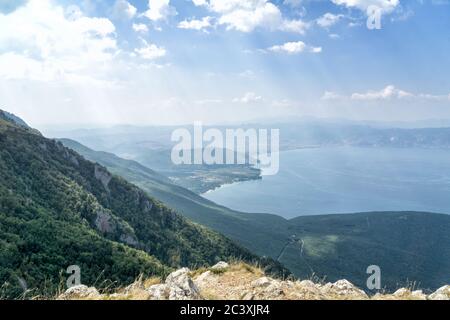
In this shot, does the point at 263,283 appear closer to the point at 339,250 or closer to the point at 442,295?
the point at 442,295

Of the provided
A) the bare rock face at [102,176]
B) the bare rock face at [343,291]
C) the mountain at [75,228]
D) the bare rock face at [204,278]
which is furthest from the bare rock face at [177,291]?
the bare rock face at [102,176]

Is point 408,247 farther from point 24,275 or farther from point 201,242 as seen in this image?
point 24,275

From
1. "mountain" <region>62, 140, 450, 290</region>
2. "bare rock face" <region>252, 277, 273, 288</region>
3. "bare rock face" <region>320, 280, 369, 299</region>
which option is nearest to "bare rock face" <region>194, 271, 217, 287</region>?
"bare rock face" <region>252, 277, 273, 288</region>

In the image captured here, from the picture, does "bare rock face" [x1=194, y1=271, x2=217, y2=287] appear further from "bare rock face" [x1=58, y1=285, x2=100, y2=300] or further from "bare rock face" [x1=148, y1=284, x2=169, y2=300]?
"bare rock face" [x1=58, y1=285, x2=100, y2=300]

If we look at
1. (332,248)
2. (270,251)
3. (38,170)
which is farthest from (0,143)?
(332,248)
